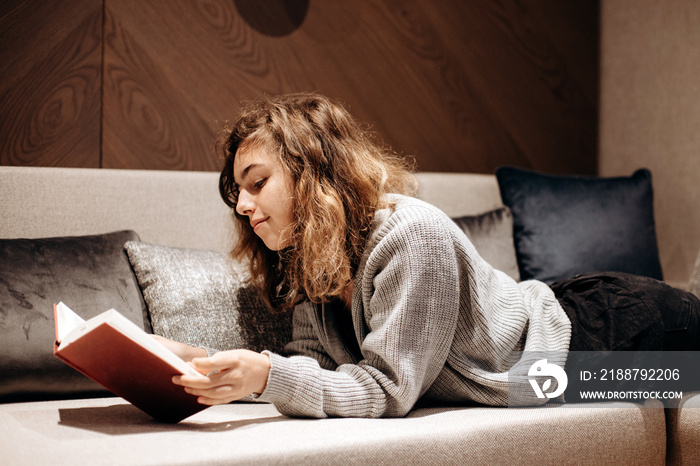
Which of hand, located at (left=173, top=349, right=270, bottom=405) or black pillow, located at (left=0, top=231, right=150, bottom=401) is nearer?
hand, located at (left=173, top=349, right=270, bottom=405)

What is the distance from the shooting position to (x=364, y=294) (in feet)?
4.17

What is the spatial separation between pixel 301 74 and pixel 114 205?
0.86m

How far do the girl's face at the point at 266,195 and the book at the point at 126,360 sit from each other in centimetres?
38

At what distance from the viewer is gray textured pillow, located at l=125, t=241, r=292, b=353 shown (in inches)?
58.2

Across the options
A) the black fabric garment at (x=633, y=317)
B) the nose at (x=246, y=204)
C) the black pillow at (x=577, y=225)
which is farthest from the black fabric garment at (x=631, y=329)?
the nose at (x=246, y=204)

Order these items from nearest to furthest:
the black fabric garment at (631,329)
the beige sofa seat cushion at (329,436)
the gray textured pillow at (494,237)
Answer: the beige sofa seat cushion at (329,436) → the black fabric garment at (631,329) → the gray textured pillow at (494,237)

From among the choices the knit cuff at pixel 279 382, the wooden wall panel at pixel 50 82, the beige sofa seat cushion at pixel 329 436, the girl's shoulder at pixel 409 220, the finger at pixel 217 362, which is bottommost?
the beige sofa seat cushion at pixel 329 436

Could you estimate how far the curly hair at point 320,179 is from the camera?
→ 1262 millimetres

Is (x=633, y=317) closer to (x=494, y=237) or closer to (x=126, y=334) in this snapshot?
(x=494, y=237)

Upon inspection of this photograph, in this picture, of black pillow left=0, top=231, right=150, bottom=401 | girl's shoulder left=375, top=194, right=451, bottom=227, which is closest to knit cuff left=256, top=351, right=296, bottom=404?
girl's shoulder left=375, top=194, right=451, bottom=227

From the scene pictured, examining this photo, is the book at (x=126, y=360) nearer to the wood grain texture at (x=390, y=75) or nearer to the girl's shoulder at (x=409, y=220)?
the girl's shoulder at (x=409, y=220)


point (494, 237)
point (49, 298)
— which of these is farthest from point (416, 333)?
point (494, 237)

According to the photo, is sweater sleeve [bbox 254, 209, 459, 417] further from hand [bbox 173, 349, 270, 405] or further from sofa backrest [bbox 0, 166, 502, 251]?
sofa backrest [bbox 0, 166, 502, 251]

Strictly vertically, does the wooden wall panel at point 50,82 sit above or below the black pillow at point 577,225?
above
